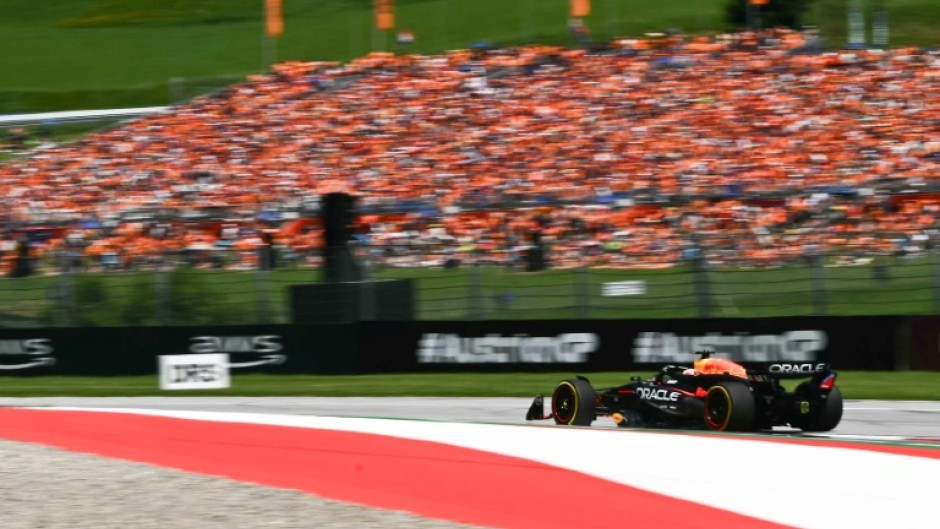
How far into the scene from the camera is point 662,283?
1611 centimetres

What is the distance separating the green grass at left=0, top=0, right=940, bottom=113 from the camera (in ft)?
119

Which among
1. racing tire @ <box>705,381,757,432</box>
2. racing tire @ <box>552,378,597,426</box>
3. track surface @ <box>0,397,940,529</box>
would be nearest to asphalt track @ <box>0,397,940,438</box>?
track surface @ <box>0,397,940,529</box>

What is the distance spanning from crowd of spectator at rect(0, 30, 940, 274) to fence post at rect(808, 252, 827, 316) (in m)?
0.60

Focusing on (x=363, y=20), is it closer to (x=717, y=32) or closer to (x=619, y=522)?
(x=717, y=32)

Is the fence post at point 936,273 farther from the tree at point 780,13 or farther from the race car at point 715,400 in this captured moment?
the tree at point 780,13

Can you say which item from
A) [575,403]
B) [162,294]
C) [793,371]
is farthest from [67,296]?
[793,371]

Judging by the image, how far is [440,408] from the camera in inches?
517

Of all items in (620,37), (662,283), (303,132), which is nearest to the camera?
(662,283)

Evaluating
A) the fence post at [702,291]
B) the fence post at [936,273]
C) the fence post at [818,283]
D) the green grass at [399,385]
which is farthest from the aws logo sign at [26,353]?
the fence post at [936,273]

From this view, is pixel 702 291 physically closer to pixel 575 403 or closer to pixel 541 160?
pixel 575 403

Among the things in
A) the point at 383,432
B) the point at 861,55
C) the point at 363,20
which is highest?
the point at 363,20

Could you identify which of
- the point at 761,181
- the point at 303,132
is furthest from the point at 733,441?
the point at 303,132

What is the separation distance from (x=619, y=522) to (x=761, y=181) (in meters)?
16.8

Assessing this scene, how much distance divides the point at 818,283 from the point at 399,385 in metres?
5.10
